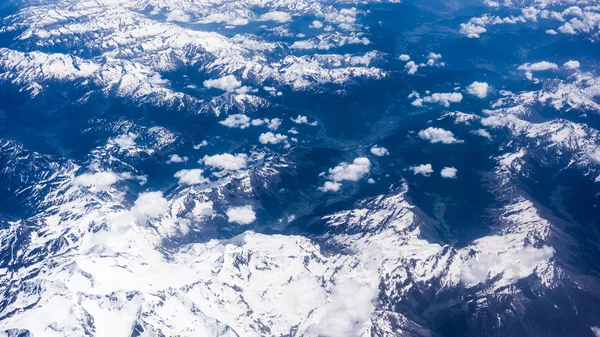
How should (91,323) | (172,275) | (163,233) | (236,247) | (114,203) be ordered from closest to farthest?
(91,323), (172,275), (236,247), (163,233), (114,203)

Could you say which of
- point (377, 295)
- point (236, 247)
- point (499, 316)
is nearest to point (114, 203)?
point (236, 247)

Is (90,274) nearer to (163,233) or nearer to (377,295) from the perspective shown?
(163,233)

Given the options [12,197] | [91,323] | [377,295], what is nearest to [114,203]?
[12,197]

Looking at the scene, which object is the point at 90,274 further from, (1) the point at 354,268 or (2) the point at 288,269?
(1) the point at 354,268

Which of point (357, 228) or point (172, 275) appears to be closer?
point (172, 275)

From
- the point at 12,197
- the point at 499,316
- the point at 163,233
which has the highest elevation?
the point at 499,316

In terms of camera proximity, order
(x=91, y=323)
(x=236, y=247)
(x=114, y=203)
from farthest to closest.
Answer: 1. (x=114, y=203)
2. (x=236, y=247)
3. (x=91, y=323)

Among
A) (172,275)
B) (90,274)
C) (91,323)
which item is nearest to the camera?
(91,323)

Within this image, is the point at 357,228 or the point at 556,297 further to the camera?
the point at 357,228

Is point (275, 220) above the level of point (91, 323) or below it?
below
